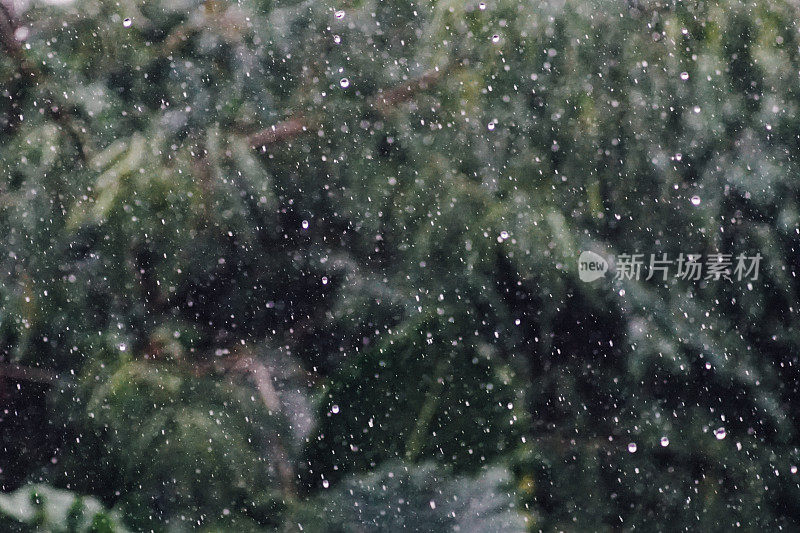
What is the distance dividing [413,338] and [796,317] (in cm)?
81

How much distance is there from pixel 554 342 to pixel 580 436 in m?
0.23

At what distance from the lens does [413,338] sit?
1.55 metres

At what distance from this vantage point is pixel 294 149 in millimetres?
1660

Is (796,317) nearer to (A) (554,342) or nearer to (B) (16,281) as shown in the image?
(A) (554,342)

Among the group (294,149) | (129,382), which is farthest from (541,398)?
(129,382)

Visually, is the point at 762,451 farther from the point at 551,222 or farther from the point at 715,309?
the point at 551,222

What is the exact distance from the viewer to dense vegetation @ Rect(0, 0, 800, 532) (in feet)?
4.91

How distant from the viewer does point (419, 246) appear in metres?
1.59

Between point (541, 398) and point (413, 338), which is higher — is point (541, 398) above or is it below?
below

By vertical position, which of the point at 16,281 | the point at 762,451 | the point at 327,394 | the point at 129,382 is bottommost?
the point at 762,451

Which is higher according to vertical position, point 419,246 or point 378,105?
point 378,105

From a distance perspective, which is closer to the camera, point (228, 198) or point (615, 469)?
point (228, 198)

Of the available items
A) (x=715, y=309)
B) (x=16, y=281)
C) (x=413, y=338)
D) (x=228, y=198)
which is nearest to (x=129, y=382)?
(x=16, y=281)

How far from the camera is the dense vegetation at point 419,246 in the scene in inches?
58.9
